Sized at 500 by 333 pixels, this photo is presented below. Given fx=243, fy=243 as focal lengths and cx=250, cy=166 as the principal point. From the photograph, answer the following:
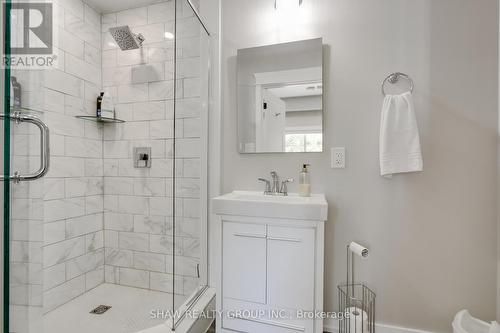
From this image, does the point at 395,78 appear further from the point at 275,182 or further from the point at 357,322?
the point at 357,322

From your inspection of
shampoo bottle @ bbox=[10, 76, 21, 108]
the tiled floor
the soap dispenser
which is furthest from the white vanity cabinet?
shampoo bottle @ bbox=[10, 76, 21, 108]

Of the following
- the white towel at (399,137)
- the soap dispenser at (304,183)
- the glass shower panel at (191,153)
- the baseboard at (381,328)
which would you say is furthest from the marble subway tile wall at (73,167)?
the white towel at (399,137)

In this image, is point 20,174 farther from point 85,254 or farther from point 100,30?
point 100,30

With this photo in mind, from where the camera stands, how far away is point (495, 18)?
132 cm

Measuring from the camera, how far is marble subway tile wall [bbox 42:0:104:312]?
1646 millimetres

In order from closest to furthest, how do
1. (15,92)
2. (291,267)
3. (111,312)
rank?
1. (15,92)
2. (291,267)
3. (111,312)

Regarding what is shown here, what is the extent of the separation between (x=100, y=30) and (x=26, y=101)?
1590 mm

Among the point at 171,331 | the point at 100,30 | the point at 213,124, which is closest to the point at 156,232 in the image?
the point at 171,331

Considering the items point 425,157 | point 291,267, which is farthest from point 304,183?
point 425,157

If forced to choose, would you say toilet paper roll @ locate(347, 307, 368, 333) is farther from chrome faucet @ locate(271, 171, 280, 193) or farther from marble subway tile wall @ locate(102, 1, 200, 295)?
marble subway tile wall @ locate(102, 1, 200, 295)

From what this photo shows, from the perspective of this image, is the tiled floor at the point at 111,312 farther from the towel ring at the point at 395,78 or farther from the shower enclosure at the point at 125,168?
the towel ring at the point at 395,78

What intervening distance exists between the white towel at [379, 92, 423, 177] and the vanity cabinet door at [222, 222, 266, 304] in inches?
31.3

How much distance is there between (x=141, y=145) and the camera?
198cm

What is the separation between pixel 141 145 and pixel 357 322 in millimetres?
1894
